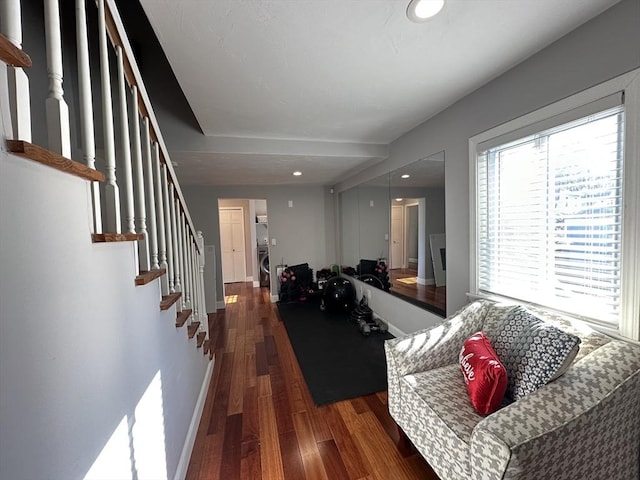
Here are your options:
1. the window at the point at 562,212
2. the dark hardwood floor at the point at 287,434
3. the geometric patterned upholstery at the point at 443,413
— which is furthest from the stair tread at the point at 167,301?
the window at the point at 562,212

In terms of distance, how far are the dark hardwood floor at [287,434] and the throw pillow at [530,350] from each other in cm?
75

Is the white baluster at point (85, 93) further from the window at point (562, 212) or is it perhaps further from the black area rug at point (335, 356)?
the window at point (562, 212)

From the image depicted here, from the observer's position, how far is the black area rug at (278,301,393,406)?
86.1 inches

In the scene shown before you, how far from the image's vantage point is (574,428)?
0.98 metres

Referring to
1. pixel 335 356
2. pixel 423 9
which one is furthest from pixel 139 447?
pixel 423 9

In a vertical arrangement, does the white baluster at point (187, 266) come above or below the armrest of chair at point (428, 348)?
above

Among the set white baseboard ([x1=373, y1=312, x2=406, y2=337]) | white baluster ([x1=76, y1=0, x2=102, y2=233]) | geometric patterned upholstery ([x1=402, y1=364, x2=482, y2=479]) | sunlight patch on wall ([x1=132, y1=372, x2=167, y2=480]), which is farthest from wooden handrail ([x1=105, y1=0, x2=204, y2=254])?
white baseboard ([x1=373, y1=312, x2=406, y2=337])

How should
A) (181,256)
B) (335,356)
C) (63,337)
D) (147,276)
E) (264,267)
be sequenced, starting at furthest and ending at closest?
(264,267), (335,356), (181,256), (147,276), (63,337)

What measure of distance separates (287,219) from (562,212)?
4022 mm

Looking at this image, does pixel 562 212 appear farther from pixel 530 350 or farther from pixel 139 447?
pixel 139 447

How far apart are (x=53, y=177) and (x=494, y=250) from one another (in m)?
2.37

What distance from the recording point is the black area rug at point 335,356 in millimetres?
2188

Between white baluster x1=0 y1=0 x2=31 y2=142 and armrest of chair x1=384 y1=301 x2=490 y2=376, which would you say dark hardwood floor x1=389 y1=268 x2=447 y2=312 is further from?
white baluster x1=0 y1=0 x2=31 y2=142

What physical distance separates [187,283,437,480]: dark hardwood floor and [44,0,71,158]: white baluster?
179cm
